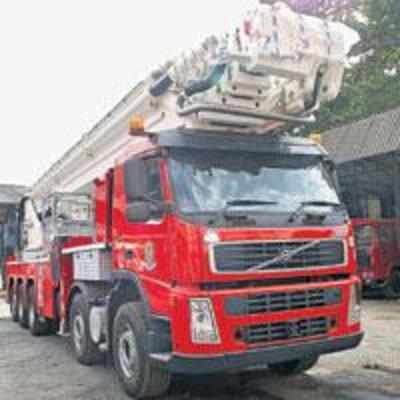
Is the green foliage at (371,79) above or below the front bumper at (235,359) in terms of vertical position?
above

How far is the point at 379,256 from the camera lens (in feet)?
48.2

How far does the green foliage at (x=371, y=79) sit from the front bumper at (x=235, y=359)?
19.7 m

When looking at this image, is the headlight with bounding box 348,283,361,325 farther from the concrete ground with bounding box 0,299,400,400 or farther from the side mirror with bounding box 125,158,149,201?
the side mirror with bounding box 125,158,149,201

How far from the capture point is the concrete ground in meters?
5.81

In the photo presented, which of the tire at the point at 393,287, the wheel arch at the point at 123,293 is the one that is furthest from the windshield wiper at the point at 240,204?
the tire at the point at 393,287

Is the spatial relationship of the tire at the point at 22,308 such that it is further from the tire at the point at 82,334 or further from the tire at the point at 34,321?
the tire at the point at 82,334

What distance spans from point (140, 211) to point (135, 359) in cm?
146

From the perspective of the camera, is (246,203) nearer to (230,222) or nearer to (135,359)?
(230,222)

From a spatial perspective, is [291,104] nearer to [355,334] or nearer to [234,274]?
[234,274]

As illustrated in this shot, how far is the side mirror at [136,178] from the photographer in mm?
5513

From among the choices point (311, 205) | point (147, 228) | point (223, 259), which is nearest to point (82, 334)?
point (147, 228)

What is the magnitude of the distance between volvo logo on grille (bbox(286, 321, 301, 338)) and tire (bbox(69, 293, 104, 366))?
2.93 m

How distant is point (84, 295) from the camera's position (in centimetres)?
723

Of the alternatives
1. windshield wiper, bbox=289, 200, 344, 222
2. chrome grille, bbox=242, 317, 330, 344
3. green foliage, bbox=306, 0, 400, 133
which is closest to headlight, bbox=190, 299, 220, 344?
chrome grille, bbox=242, 317, 330, 344
